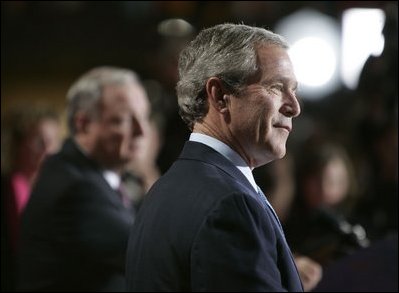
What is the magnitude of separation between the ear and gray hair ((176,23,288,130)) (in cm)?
1

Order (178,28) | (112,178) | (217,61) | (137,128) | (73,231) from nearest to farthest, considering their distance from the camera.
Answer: (217,61) < (73,231) < (112,178) < (137,128) < (178,28)

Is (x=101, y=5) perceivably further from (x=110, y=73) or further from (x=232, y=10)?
(x=110, y=73)

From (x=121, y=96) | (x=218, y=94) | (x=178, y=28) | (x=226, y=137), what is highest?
(x=218, y=94)

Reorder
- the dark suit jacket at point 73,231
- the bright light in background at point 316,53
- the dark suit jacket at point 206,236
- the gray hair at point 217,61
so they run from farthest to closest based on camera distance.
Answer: the bright light in background at point 316,53 → the dark suit jacket at point 73,231 → the gray hair at point 217,61 → the dark suit jacket at point 206,236

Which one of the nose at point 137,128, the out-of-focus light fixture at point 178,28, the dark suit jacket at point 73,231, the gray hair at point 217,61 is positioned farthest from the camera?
the out-of-focus light fixture at point 178,28

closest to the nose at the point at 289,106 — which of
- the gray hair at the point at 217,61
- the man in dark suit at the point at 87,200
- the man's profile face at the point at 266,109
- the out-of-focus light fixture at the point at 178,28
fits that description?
the man's profile face at the point at 266,109

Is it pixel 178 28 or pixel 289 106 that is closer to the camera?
pixel 289 106

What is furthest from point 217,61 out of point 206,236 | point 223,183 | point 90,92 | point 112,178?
point 90,92

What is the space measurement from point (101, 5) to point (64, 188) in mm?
5185

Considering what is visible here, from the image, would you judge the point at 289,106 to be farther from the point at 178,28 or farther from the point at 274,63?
the point at 178,28

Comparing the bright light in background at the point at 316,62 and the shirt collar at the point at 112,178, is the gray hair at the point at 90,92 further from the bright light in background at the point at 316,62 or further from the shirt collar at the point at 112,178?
the bright light in background at the point at 316,62

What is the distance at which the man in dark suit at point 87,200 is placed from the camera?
3.54m

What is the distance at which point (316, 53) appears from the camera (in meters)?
9.98

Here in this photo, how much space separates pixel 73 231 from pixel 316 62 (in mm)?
6589
